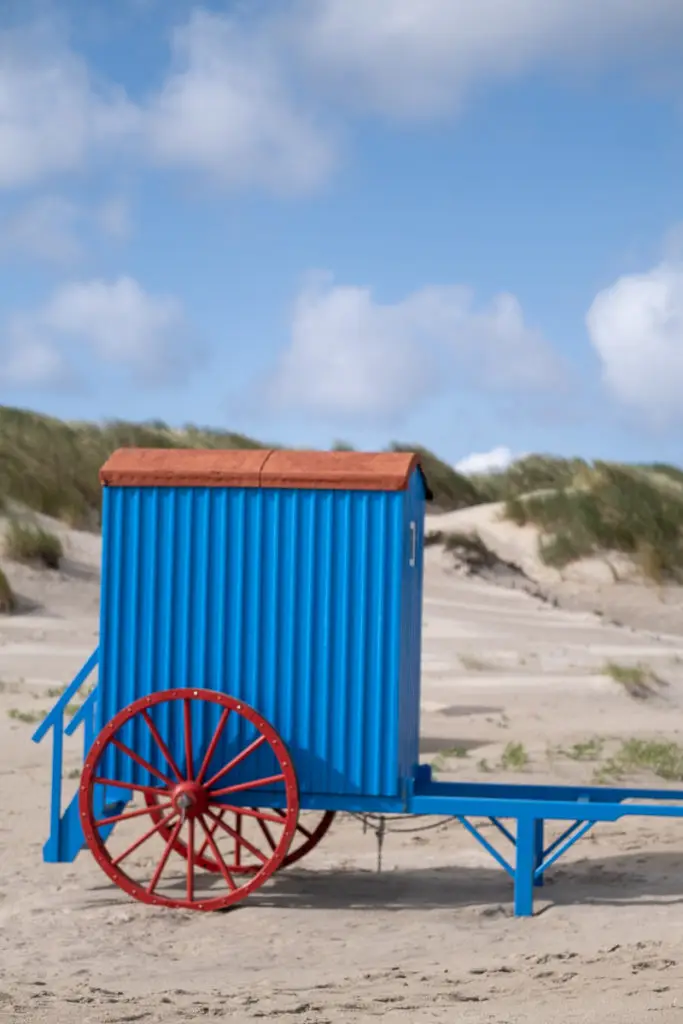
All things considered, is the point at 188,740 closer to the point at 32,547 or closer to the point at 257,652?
the point at 257,652

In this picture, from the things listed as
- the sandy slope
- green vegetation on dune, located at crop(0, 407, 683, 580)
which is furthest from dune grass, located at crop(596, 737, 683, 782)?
the sandy slope

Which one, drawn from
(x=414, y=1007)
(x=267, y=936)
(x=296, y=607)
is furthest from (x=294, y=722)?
(x=414, y=1007)

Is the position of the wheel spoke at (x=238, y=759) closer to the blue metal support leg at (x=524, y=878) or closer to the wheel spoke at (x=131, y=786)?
the wheel spoke at (x=131, y=786)

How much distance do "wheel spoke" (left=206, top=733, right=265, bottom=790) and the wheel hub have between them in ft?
0.22

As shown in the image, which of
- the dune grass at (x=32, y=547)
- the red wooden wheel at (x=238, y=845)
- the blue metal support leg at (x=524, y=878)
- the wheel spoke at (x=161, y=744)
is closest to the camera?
the blue metal support leg at (x=524, y=878)

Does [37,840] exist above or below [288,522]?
below

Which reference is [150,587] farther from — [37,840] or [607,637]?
[607,637]

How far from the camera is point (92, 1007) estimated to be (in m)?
6.52

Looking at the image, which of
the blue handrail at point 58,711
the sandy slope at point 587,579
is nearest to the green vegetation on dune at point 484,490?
the sandy slope at point 587,579

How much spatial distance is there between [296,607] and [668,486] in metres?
31.9

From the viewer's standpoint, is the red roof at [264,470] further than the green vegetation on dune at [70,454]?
No

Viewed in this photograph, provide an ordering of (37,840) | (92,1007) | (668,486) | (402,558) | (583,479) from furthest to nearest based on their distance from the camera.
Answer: (668,486)
(583,479)
(37,840)
(402,558)
(92,1007)

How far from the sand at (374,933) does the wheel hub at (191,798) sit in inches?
23.8

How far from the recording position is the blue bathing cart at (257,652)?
8703mm
